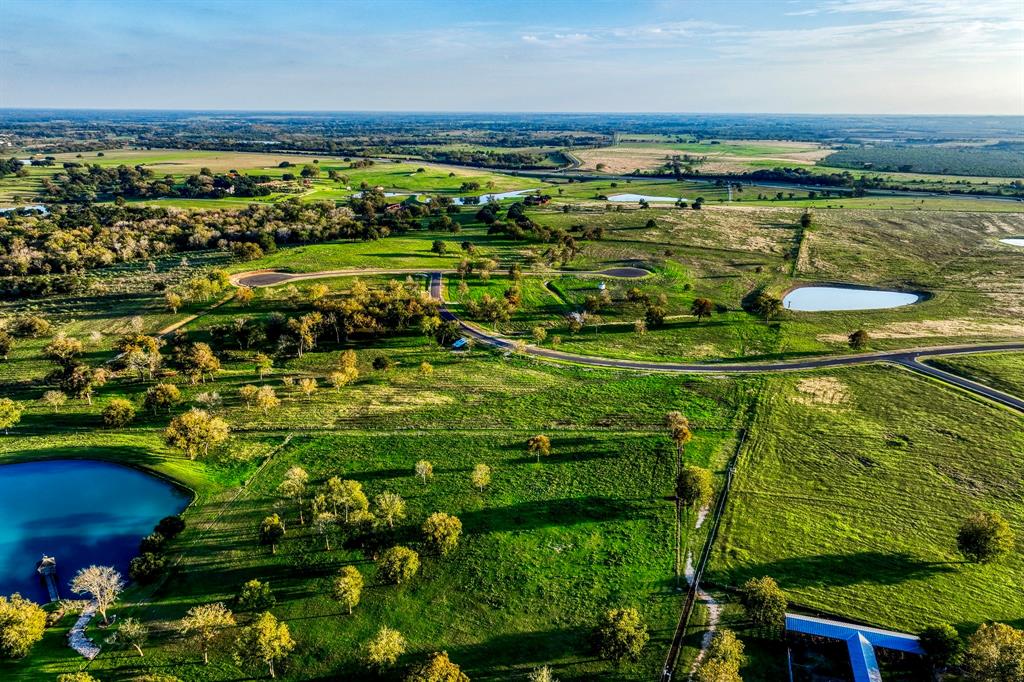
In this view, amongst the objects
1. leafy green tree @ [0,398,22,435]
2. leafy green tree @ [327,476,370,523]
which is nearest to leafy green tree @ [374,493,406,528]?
leafy green tree @ [327,476,370,523]

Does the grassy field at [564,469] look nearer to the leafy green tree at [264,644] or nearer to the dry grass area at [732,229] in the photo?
the leafy green tree at [264,644]

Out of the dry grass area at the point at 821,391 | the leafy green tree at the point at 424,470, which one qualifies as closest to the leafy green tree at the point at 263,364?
the leafy green tree at the point at 424,470

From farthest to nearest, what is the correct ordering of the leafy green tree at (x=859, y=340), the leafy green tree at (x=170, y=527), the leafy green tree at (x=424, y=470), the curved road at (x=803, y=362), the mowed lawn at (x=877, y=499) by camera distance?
the leafy green tree at (x=859, y=340), the curved road at (x=803, y=362), the leafy green tree at (x=424, y=470), the leafy green tree at (x=170, y=527), the mowed lawn at (x=877, y=499)

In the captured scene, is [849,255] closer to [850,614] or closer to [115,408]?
[850,614]

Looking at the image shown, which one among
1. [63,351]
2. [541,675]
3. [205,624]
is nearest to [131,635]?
[205,624]

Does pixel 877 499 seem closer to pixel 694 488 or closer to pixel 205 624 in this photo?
pixel 694 488

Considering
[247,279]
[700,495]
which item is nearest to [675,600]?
[700,495]
